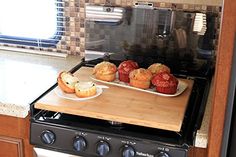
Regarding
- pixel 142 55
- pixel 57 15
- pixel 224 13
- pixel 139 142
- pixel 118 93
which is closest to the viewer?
pixel 224 13

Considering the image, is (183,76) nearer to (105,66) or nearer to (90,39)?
(105,66)

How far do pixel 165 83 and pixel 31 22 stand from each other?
0.94 metres

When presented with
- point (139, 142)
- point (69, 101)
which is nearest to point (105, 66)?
point (69, 101)

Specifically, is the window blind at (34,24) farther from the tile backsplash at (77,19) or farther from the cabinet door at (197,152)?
the cabinet door at (197,152)

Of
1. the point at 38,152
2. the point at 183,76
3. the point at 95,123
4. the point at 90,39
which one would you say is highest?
the point at 90,39

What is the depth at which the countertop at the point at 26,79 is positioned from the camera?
1.39m

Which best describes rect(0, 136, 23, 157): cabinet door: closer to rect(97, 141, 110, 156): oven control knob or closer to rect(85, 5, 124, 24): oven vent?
rect(97, 141, 110, 156): oven control knob

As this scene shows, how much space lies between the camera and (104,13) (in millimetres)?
1776

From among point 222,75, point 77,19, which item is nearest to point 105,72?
point 77,19

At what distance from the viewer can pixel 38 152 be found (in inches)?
55.2

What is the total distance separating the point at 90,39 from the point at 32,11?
1.37ft

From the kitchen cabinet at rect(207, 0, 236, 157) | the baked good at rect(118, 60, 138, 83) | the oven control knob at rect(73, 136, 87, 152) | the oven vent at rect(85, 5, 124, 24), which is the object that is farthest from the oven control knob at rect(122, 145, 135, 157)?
the oven vent at rect(85, 5, 124, 24)

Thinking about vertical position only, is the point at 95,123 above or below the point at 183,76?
below

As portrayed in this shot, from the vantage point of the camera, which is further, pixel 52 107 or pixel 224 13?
pixel 52 107
